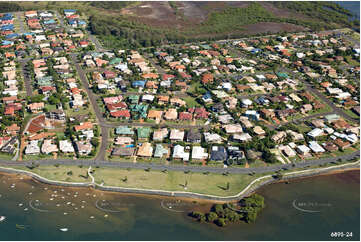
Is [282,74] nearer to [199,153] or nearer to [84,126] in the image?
[199,153]

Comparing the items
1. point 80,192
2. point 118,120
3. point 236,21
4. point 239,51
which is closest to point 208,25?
point 236,21

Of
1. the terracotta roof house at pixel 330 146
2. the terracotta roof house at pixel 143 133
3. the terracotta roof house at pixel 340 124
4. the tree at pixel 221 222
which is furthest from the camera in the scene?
the terracotta roof house at pixel 340 124

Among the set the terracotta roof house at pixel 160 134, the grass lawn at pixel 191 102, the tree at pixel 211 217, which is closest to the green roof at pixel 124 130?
the terracotta roof house at pixel 160 134

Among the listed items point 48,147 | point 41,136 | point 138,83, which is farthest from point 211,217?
point 138,83

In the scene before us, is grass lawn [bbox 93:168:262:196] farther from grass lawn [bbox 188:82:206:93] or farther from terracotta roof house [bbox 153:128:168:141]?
grass lawn [bbox 188:82:206:93]

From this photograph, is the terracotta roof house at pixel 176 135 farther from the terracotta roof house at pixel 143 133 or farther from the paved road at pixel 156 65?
the paved road at pixel 156 65

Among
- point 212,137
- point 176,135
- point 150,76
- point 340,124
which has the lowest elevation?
point 176,135

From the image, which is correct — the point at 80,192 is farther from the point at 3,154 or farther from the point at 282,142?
the point at 282,142
